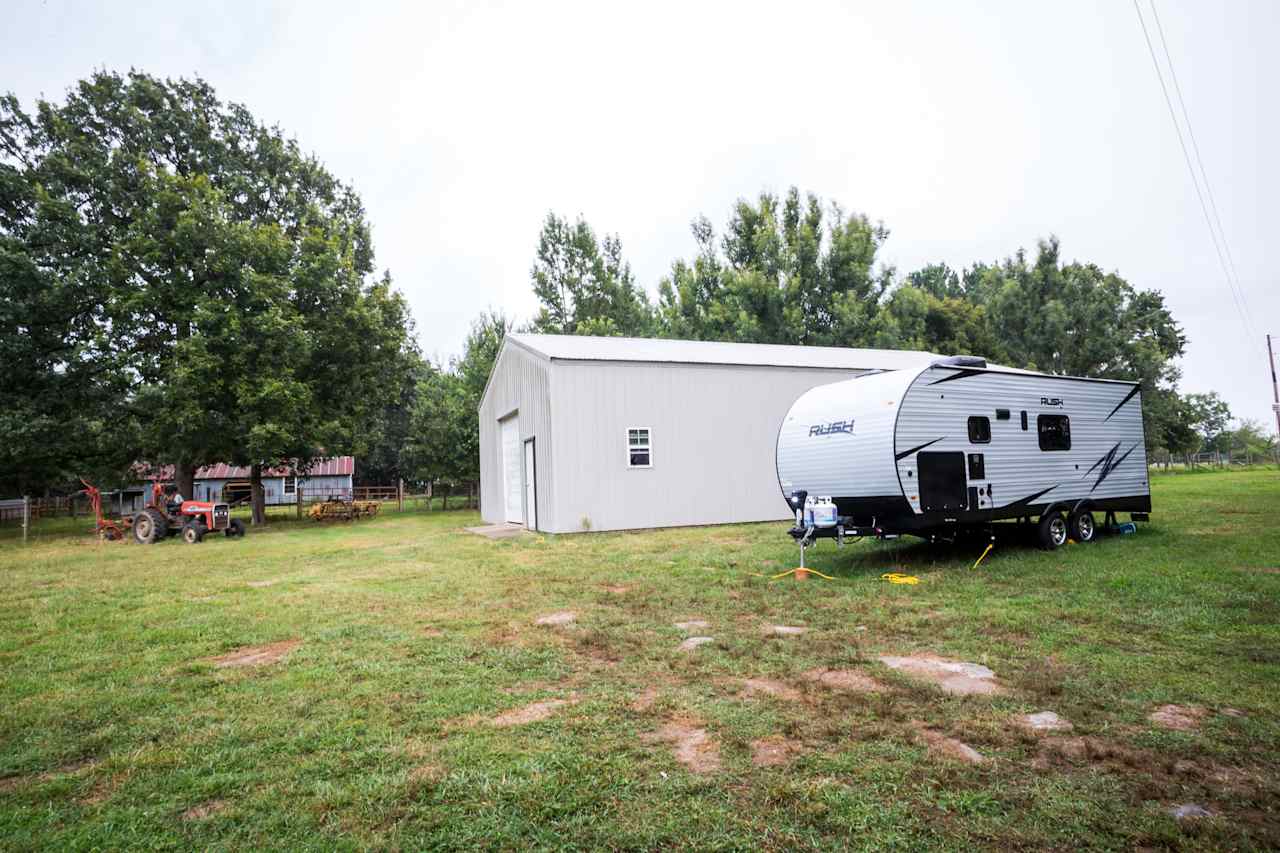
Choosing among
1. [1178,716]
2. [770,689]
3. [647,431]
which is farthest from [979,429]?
[647,431]

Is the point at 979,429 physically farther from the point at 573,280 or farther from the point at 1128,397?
the point at 573,280

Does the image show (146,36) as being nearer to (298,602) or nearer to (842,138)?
(298,602)

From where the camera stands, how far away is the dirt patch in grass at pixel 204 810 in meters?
2.95

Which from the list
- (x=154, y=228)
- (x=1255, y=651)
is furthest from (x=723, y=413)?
(x=154, y=228)

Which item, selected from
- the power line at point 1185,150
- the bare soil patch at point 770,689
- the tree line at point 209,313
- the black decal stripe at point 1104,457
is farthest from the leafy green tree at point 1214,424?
the bare soil patch at point 770,689

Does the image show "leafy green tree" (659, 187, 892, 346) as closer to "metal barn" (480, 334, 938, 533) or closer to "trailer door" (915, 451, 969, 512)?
"metal barn" (480, 334, 938, 533)

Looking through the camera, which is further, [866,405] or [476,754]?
[866,405]

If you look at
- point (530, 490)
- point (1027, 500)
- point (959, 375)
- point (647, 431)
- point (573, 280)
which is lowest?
point (1027, 500)

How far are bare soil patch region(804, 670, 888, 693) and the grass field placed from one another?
3cm

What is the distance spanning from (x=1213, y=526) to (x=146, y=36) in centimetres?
2197

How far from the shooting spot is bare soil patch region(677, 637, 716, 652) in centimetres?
558

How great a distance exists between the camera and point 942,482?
9.41 metres

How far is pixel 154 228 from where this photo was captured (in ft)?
70.1

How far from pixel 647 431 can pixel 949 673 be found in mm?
12077
